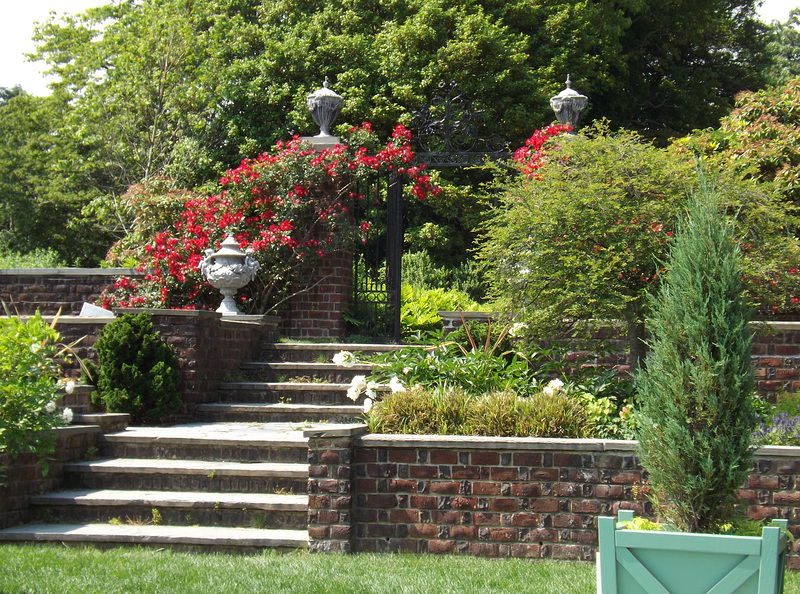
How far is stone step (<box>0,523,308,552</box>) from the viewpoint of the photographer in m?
4.95

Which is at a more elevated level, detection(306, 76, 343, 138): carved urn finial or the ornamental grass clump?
detection(306, 76, 343, 138): carved urn finial

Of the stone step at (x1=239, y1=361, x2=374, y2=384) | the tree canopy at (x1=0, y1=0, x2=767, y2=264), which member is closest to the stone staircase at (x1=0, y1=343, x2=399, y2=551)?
the stone step at (x1=239, y1=361, x2=374, y2=384)

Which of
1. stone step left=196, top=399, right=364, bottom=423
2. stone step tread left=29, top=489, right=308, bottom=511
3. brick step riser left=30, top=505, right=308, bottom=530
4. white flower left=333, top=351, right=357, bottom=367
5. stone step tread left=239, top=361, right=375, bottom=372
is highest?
A: white flower left=333, top=351, right=357, bottom=367

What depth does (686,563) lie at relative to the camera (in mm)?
2969

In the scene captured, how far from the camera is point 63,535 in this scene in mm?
5039

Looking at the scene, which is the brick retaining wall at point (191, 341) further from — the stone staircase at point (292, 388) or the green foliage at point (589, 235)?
the green foliage at point (589, 235)

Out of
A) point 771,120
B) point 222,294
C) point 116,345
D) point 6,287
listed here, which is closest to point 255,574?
point 116,345

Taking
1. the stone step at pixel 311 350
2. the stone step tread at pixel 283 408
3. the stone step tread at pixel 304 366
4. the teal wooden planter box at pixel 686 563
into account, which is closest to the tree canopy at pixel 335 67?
the stone step at pixel 311 350

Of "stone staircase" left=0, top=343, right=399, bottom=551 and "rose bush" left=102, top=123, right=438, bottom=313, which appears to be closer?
"stone staircase" left=0, top=343, right=399, bottom=551

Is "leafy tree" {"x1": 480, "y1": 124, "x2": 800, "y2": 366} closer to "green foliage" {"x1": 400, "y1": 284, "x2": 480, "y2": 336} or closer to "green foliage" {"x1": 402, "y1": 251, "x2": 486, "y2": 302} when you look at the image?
"green foliage" {"x1": 400, "y1": 284, "x2": 480, "y2": 336}

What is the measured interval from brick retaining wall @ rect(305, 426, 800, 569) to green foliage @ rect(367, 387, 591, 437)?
0.78ft

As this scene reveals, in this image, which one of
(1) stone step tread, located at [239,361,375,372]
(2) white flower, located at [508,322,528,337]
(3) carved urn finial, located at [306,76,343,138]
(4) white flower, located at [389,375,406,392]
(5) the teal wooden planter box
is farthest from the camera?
(3) carved urn finial, located at [306,76,343,138]

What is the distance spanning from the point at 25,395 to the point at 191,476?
1.21m

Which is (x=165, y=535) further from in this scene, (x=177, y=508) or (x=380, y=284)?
(x=380, y=284)
